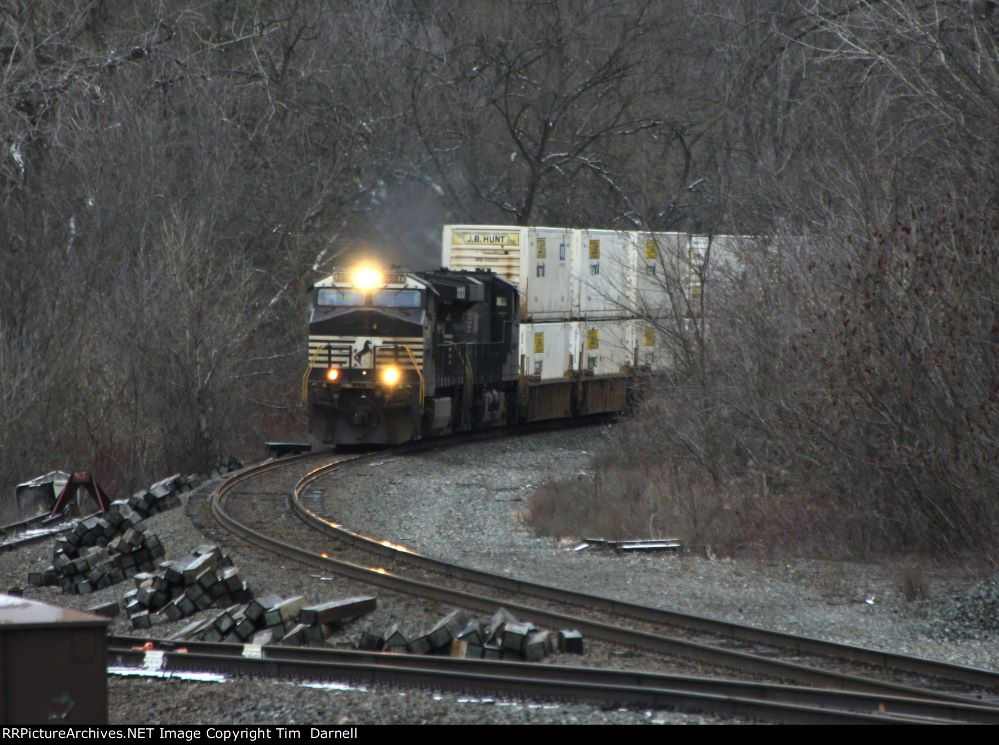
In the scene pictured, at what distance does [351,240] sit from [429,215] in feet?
29.8

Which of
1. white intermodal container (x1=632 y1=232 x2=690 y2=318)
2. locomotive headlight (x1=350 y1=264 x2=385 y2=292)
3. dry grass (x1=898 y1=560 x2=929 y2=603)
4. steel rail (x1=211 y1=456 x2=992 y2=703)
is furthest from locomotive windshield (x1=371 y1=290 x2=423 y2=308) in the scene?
dry grass (x1=898 y1=560 x2=929 y2=603)

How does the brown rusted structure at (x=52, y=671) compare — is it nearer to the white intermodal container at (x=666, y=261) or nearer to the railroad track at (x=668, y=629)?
the railroad track at (x=668, y=629)

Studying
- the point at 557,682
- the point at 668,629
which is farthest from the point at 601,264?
the point at 557,682

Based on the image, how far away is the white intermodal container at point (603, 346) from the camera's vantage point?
87.5 ft

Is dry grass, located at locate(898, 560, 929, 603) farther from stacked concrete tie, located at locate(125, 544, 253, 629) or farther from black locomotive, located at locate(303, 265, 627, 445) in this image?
black locomotive, located at locate(303, 265, 627, 445)

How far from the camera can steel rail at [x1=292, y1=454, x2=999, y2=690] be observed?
790cm

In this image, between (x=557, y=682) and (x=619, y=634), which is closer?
(x=557, y=682)

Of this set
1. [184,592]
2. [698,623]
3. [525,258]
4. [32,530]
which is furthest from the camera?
[525,258]

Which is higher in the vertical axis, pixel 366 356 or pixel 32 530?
pixel 366 356

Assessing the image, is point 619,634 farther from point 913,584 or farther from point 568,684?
point 913,584

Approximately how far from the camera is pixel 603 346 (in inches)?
1078

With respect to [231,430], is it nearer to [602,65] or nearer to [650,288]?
[650,288]

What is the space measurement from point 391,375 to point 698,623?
11558 mm

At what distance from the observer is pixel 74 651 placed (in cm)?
Result: 636
